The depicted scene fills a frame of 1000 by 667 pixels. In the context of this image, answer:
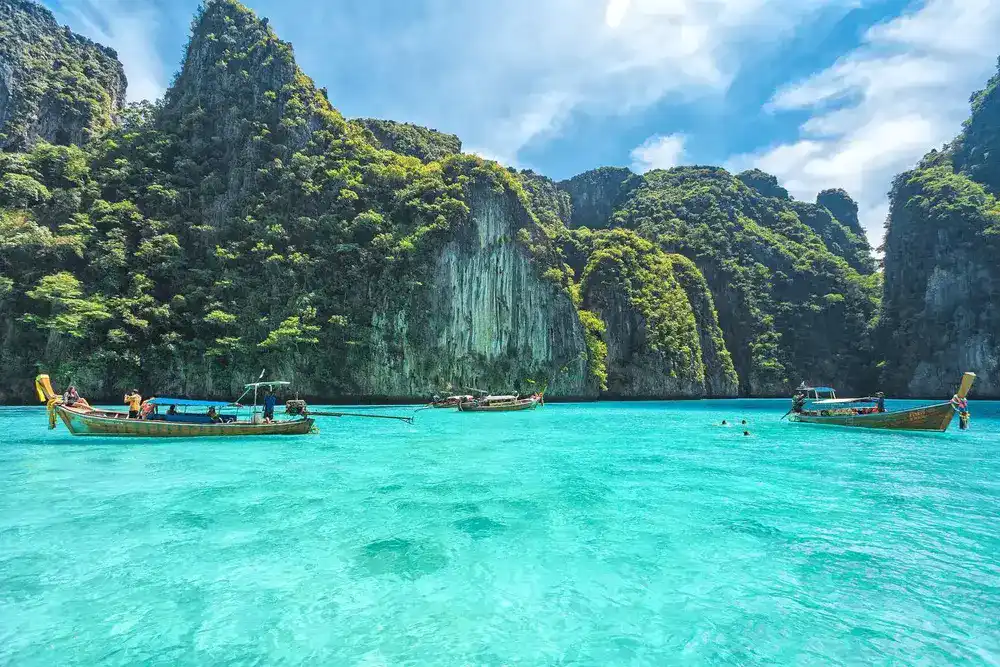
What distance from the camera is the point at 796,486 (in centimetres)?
1291

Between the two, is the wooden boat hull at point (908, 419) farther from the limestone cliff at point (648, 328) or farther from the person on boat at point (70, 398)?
the person on boat at point (70, 398)

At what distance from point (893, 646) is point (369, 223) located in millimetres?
48447

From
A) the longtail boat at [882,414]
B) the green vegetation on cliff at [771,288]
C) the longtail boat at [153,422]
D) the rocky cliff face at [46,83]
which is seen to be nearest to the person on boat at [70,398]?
the longtail boat at [153,422]

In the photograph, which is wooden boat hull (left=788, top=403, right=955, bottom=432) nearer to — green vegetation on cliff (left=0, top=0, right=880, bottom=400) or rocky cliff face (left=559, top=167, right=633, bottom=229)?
green vegetation on cliff (left=0, top=0, right=880, bottom=400)

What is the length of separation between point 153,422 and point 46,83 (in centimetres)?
5136

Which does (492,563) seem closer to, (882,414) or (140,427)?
(140,427)

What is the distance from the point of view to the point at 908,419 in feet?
80.3

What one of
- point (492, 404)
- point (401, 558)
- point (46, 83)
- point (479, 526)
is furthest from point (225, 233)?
point (401, 558)

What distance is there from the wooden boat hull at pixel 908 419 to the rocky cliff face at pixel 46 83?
232 ft

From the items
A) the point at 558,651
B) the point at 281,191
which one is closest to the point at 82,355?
the point at 281,191

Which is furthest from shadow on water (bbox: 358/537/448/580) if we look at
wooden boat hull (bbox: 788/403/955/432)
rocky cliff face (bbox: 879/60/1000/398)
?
rocky cliff face (bbox: 879/60/1000/398)

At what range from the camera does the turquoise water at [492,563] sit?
204 inches

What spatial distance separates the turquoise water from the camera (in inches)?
204

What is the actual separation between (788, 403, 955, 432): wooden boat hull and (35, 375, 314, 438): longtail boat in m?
29.3
